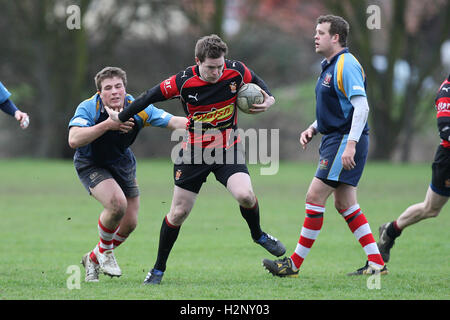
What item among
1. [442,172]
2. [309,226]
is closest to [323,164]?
[309,226]

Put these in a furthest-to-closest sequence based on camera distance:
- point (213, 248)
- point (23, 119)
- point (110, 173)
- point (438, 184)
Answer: point (213, 248) → point (438, 184) → point (23, 119) → point (110, 173)

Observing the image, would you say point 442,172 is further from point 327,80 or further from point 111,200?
point 111,200

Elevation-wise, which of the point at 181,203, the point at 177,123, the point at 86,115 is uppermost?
the point at 86,115

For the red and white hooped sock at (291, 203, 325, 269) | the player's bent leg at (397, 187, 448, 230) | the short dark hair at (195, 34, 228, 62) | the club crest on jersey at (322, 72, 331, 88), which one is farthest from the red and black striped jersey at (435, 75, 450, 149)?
the short dark hair at (195, 34, 228, 62)

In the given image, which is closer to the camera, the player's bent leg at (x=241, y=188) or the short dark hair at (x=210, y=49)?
the short dark hair at (x=210, y=49)

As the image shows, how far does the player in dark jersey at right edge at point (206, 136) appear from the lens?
20.5 feet

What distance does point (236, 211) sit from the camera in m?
12.3

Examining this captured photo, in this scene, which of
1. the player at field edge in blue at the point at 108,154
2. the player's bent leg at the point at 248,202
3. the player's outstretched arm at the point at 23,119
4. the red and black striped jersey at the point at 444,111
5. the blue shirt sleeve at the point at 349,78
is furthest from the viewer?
the player's outstretched arm at the point at 23,119

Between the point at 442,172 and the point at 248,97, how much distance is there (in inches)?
86.9

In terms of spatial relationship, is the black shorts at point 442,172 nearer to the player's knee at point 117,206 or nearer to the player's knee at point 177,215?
the player's knee at point 177,215

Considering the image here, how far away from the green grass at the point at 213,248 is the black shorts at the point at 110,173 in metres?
0.85

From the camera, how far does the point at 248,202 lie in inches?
250

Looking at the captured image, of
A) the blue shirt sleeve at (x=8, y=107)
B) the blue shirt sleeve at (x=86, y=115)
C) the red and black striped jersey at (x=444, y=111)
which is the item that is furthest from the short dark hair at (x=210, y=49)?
the blue shirt sleeve at (x=8, y=107)
